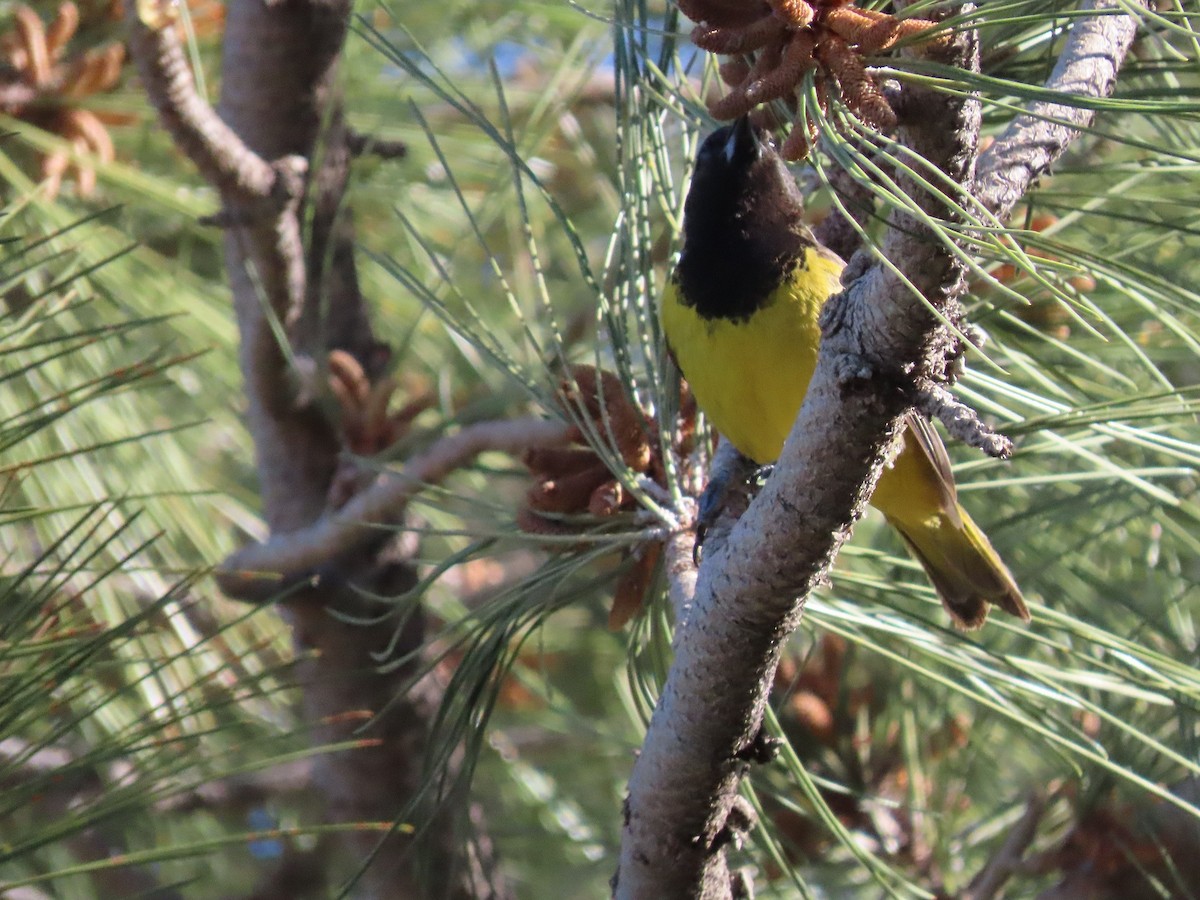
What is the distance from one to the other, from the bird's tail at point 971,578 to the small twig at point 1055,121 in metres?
0.80

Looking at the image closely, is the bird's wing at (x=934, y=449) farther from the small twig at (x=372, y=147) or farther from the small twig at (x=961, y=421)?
the small twig at (x=372, y=147)

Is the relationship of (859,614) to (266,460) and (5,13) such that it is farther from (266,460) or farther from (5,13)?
(5,13)

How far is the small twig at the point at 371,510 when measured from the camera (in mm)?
1730

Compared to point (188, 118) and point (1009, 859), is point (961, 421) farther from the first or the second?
point (1009, 859)

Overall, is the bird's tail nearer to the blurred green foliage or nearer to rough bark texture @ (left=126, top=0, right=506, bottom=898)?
the blurred green foliage

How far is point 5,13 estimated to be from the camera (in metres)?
2.40

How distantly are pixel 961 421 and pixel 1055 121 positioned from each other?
0.75ft

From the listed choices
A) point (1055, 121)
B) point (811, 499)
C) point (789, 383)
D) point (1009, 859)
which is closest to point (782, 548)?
point (811, 499)

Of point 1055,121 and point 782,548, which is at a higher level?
point 1055,121

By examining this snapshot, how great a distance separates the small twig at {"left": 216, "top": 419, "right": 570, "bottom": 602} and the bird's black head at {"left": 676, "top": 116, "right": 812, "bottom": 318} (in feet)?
1.09

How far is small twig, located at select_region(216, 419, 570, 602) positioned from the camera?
68.1 inches

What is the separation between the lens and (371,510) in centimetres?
187

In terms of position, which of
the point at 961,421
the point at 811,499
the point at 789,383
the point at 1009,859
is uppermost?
the point at 961,421

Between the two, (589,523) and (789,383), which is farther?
(789,383)
